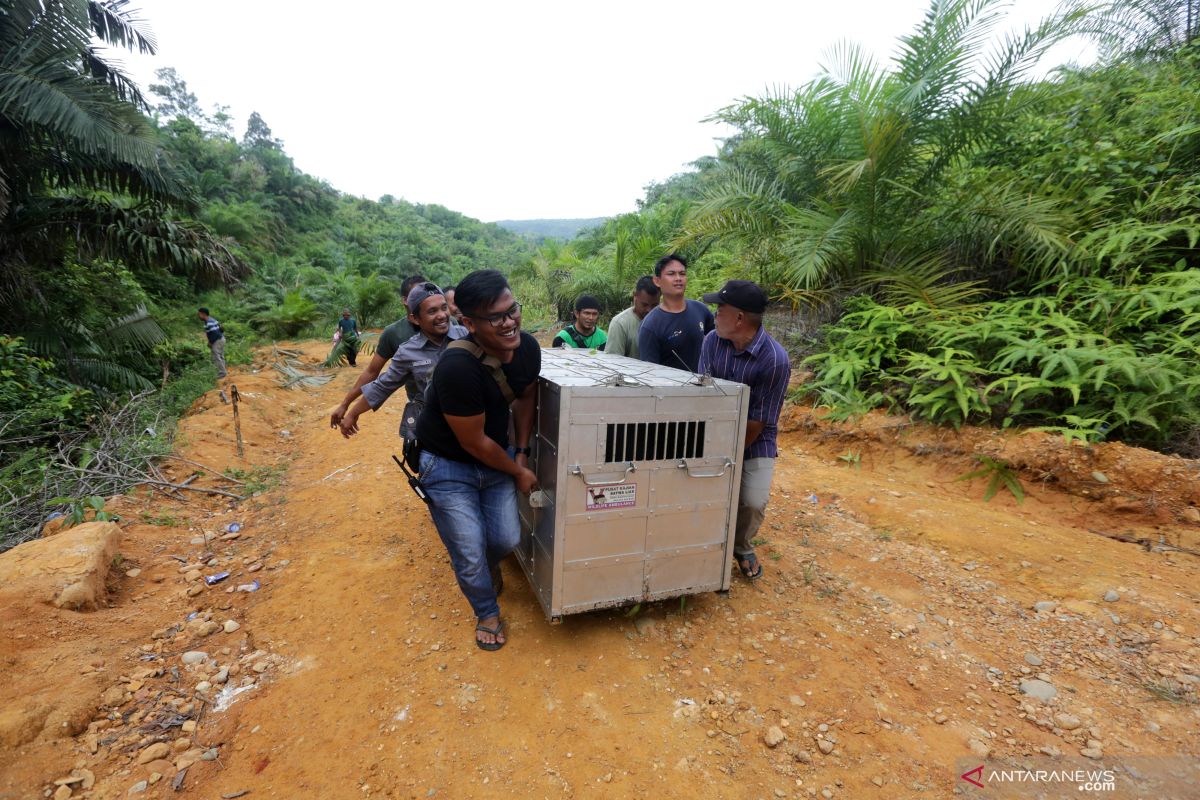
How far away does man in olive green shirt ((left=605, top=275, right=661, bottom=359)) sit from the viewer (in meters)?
4.50

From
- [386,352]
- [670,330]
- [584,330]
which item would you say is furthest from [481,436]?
[584,330]

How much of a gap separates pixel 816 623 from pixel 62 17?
10.4 metres

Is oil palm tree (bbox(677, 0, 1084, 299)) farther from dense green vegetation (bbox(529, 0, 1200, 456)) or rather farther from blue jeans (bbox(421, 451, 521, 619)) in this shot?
blue jeans (bbox(421, 451, 521, 619))

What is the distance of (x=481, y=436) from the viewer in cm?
235

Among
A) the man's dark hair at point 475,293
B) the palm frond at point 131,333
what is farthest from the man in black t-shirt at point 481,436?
the palm frond at point 131,333

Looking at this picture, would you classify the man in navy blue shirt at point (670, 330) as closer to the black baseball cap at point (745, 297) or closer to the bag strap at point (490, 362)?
the black baseball cap at point (745, 297)

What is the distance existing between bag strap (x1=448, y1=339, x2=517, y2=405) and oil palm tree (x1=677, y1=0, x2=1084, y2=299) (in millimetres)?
4447

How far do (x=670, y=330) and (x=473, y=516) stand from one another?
6.89 feet

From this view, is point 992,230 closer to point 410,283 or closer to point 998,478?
point 998,478

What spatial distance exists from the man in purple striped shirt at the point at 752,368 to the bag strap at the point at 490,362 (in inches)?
48.8

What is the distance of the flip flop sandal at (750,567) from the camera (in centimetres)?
318

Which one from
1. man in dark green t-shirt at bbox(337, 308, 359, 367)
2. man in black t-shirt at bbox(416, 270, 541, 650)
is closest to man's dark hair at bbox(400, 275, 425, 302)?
man in black t-shirt at bbox(416, 270, 541, 650)

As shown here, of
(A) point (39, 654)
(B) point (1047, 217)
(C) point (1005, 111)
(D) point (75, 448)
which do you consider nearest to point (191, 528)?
(A) point (39, 654)

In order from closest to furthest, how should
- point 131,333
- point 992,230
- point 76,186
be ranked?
point 992,230
point 76,186
point 131,333
